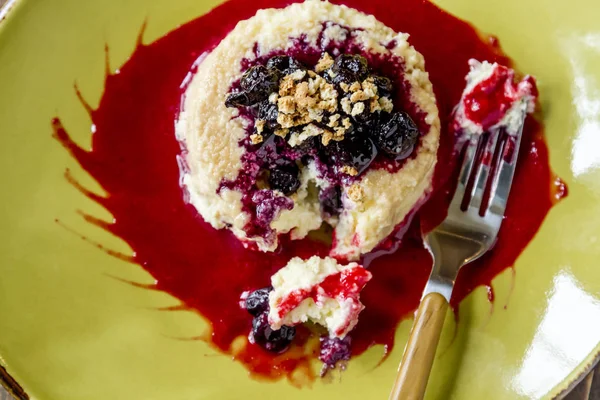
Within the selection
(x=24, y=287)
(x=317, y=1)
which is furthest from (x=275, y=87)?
(x=24, y=287)

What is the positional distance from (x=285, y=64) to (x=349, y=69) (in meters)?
0.29

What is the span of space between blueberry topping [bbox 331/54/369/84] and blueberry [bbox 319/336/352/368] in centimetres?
116

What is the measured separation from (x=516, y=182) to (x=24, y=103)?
7.50ft

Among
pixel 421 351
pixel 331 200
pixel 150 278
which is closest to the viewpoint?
pixel 421 351

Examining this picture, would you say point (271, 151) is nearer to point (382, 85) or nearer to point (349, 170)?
point (349, 170)

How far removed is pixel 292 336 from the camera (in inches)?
106

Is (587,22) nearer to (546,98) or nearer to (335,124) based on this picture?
(546,98)

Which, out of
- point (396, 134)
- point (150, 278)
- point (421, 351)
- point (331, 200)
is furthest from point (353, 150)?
point (150, 278)

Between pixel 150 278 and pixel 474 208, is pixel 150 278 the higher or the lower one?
the higher one

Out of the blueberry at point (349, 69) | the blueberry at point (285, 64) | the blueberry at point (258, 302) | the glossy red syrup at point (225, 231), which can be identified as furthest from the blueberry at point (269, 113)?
the blueberry at point (258, 302)

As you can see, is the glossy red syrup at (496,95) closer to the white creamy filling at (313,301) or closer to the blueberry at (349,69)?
the blueberry at (349,69)

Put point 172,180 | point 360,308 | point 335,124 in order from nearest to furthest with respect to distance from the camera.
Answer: point 335,124, point 360,308, point 172,180

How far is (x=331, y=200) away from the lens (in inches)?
105

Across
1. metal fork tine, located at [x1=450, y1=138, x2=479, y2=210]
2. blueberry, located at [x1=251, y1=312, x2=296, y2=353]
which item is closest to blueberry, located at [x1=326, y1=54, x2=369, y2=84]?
metal fork tine, located at [x1=450, y1=138, x2=479, y2=210]
